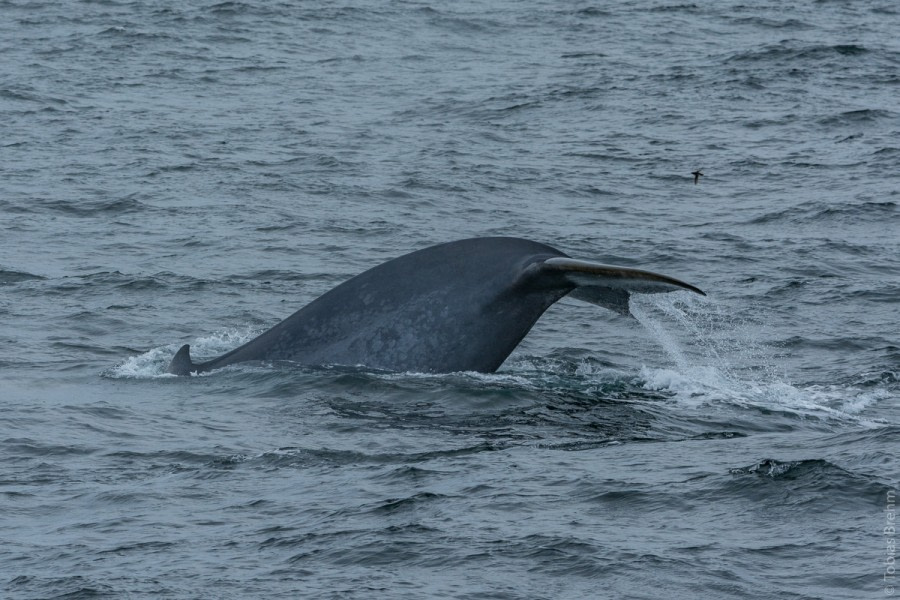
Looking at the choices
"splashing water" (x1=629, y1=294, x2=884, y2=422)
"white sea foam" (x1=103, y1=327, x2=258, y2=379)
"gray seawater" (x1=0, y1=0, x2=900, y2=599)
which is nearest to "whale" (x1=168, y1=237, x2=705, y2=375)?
"gray seawater" (x1=0, y1=0, x2=900, y2=599)

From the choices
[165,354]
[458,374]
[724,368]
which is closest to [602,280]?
[458,374]

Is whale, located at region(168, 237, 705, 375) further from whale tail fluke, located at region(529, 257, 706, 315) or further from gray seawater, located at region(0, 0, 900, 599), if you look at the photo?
gray seawater, located at region(0, 0, 900, 599)

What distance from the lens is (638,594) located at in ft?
22.4

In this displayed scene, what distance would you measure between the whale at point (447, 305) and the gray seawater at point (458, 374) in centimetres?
26

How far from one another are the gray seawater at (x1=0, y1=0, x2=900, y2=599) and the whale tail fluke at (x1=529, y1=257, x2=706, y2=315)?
2.93 ft

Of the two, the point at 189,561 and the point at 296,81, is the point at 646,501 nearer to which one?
the point at 189,561

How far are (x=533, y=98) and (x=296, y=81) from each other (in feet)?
16.8

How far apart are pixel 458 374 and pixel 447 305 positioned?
1.69 feet

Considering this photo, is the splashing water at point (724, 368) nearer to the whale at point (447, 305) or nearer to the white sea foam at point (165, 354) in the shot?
the whale at point (447, 305)

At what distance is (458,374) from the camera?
9.24 metres

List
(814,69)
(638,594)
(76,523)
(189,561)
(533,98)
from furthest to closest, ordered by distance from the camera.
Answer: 1. (814,69)
2. (533,98)
3. (76,523)
4. (189,561)
5. (638,594)

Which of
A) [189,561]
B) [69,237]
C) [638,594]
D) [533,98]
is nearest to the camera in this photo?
[638,594]

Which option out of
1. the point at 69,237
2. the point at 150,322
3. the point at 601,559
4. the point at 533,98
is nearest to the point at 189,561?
the point at 601,559

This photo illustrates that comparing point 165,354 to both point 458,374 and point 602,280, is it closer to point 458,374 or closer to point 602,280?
point 458,374
